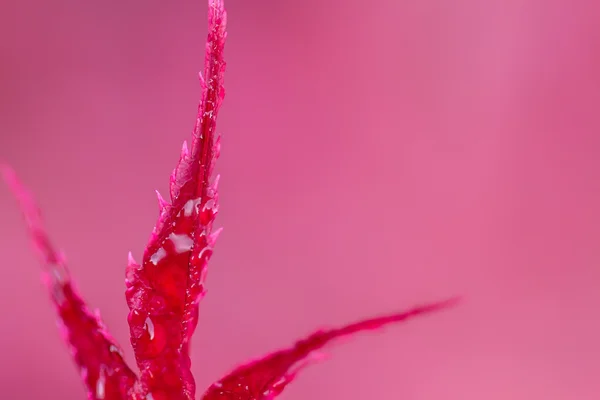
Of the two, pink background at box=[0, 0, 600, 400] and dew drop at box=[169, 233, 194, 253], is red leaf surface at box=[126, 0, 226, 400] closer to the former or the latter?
dew drop at box=[169, 233, 194, 253]

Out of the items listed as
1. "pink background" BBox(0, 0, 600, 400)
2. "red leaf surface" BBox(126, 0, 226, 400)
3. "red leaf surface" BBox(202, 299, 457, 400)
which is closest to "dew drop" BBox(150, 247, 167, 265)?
"red leaf surface" BBox(126, 0, 226, 400)

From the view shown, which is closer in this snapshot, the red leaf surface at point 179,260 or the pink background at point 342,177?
the red leaf surface at point 179,260

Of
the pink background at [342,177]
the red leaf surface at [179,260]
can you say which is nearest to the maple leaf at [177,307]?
the red leaf surface at [179,260]

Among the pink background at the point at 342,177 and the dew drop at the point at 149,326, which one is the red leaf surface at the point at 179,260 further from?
the pink background at the point at 342,177

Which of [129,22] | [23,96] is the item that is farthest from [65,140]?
[129,22]

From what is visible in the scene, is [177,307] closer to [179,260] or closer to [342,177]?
[179,260]

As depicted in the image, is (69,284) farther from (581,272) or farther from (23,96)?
(581,272)
